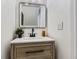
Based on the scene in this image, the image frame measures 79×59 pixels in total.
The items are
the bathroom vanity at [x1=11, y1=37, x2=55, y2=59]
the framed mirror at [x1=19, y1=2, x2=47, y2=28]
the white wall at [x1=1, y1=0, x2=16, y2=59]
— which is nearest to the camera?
the white wall at [x1=1, y1=0, x2=16, y2=59]

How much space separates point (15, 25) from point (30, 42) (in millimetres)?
742

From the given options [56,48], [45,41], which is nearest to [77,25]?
[45,41]

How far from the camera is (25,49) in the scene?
5.13 feet

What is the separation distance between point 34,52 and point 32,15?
942 millimetres

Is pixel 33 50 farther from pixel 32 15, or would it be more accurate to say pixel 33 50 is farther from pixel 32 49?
pixel 32 15

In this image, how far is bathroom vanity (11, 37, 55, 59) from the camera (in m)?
1.52

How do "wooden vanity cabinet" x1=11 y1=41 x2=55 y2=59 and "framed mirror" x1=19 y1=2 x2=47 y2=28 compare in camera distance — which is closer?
"wooden vanity cabinet" x1=11 y1=41 x2=55 y2=59

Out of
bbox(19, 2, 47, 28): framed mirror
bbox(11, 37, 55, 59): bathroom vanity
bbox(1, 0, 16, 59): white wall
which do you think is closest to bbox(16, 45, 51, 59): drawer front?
bbox(11, 37, 55, 59): bathroom vanity

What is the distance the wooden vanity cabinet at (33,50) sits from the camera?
1518mm

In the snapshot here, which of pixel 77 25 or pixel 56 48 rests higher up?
pixel 77 25

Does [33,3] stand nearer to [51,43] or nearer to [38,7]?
[38,7]

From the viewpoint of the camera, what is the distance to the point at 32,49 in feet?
5.24

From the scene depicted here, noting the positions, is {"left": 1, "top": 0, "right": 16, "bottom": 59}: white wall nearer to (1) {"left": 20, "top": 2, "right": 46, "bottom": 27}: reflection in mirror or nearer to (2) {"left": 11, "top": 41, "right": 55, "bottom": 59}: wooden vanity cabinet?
(2) {"left": 11, "top": 41, "right": 55, "bottom": 59}: wooden vanity cabinet

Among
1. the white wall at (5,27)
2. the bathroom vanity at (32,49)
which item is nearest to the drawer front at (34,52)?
the bathroom vanity at (32,49)
